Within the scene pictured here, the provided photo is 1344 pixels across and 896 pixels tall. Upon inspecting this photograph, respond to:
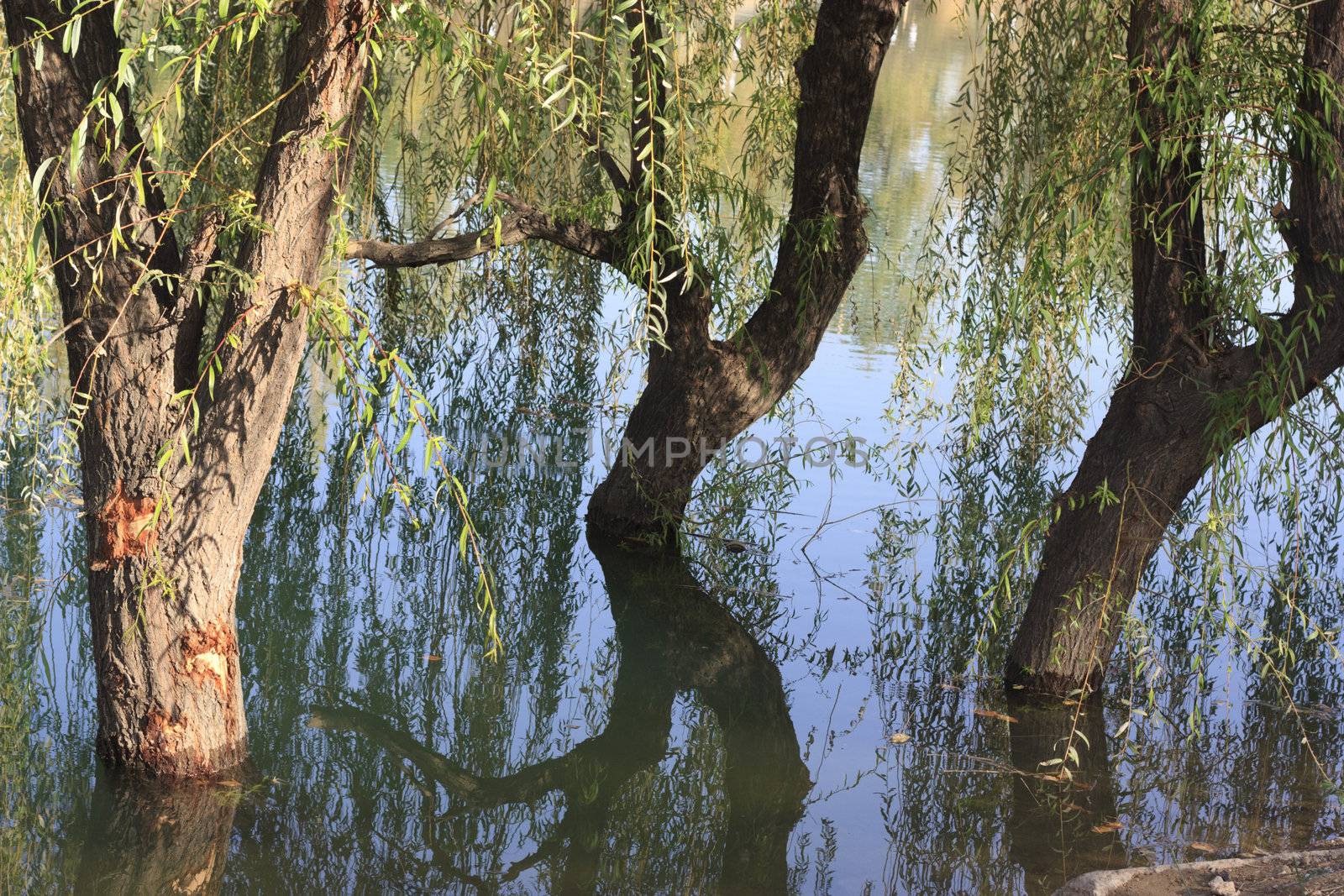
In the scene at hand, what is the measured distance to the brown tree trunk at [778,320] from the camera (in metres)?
4.13

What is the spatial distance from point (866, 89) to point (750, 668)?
180 cm

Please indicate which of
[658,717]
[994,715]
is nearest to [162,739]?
[658,717]

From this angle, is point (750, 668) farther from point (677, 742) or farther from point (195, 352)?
point (195, 352)

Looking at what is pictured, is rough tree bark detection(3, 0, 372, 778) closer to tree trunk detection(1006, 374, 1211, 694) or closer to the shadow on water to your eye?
the shadow on water

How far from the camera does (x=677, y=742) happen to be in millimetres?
3529

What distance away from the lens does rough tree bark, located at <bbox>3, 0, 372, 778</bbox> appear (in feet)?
8.50

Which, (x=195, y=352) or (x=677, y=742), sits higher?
(x=195, y=352)

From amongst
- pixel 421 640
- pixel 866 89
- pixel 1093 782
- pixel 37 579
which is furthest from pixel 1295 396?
pixel 37 579

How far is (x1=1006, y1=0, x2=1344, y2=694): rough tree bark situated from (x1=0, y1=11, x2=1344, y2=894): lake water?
167 millimetres

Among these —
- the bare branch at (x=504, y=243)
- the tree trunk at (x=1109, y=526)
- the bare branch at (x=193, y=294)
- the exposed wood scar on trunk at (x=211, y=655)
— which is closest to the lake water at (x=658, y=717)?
the tree trunk at (x=1109, y=526)

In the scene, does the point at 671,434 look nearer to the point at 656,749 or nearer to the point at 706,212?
the point at 706,212

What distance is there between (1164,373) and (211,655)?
2346 mm

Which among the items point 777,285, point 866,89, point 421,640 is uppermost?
point 866,89

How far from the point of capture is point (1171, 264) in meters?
3.36
